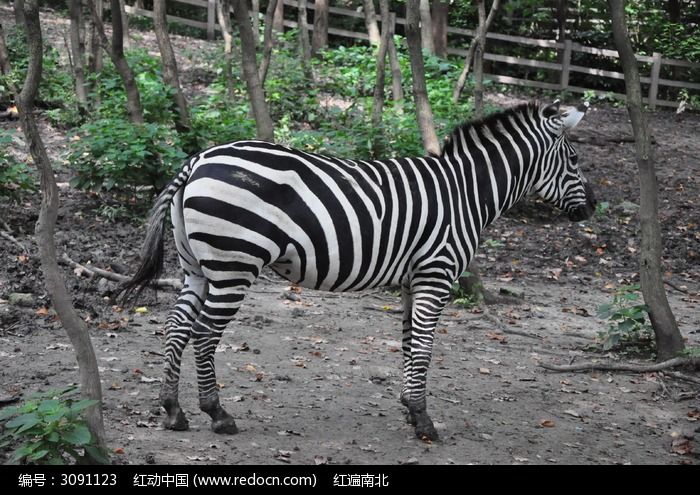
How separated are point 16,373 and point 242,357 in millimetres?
1880

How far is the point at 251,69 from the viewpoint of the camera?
9.80m

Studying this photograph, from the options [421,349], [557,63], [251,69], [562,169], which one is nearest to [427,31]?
[557,63]

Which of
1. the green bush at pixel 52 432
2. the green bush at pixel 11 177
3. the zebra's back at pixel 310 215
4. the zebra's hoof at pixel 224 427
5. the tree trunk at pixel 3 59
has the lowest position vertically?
the zebra's hoof at pixel 224 427

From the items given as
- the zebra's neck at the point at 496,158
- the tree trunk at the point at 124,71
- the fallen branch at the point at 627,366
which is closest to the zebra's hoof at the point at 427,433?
the zebra's neck at the point at 496,158

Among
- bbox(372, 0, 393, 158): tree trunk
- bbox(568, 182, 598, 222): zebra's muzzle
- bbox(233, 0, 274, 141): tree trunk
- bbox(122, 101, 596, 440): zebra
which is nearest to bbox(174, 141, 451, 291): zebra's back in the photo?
bbox(122, 101, 596, 440): zebra

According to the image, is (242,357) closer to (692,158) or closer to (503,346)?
(503,346)

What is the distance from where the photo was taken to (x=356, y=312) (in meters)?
8.90

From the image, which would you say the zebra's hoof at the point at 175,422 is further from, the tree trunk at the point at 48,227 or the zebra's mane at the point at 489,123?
the zebra's mane at the point at 489,123

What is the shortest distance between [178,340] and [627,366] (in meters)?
4.27

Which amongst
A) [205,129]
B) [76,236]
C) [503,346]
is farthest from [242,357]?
[205,129]

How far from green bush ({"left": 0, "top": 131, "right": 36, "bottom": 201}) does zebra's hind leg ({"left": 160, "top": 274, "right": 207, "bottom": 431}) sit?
15.1 feet

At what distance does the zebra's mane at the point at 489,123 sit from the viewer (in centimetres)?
632

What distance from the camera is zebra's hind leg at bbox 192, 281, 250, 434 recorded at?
5293 millimetres

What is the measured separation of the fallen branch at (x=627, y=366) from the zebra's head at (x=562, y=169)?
1452 millimetres
